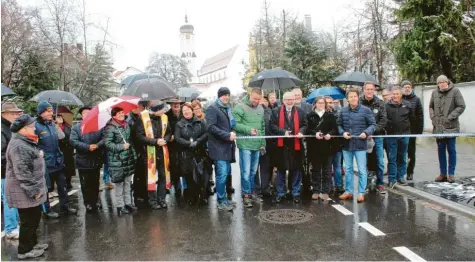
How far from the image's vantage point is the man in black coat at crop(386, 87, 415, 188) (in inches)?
330

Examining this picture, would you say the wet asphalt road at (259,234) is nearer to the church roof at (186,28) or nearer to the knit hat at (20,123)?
the knit hat at (20,123)

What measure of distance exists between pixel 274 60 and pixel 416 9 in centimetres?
1178

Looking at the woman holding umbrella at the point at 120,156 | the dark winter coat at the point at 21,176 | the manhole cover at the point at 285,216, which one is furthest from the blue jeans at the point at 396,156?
the dark winter coat at the point at 21,176

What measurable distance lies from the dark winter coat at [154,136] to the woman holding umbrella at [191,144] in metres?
0.23

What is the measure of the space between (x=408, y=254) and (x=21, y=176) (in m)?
4.78

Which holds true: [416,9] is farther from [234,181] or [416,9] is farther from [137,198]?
[137,198]

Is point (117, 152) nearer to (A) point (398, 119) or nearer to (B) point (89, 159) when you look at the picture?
(B) point (89, 159)

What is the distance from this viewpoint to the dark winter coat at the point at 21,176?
4953 mm

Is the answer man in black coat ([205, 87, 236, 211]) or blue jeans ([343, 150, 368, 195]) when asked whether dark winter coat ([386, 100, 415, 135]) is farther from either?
man in black coat ([205, 87, 236, 211])

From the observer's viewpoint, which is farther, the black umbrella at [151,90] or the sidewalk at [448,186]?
the black umbrella at [151,90]

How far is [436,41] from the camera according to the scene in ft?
61.3

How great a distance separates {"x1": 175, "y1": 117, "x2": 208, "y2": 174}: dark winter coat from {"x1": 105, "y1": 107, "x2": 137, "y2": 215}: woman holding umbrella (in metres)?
0.86

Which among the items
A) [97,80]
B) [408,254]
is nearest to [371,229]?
[408,254]

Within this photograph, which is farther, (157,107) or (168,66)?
(168,66)
